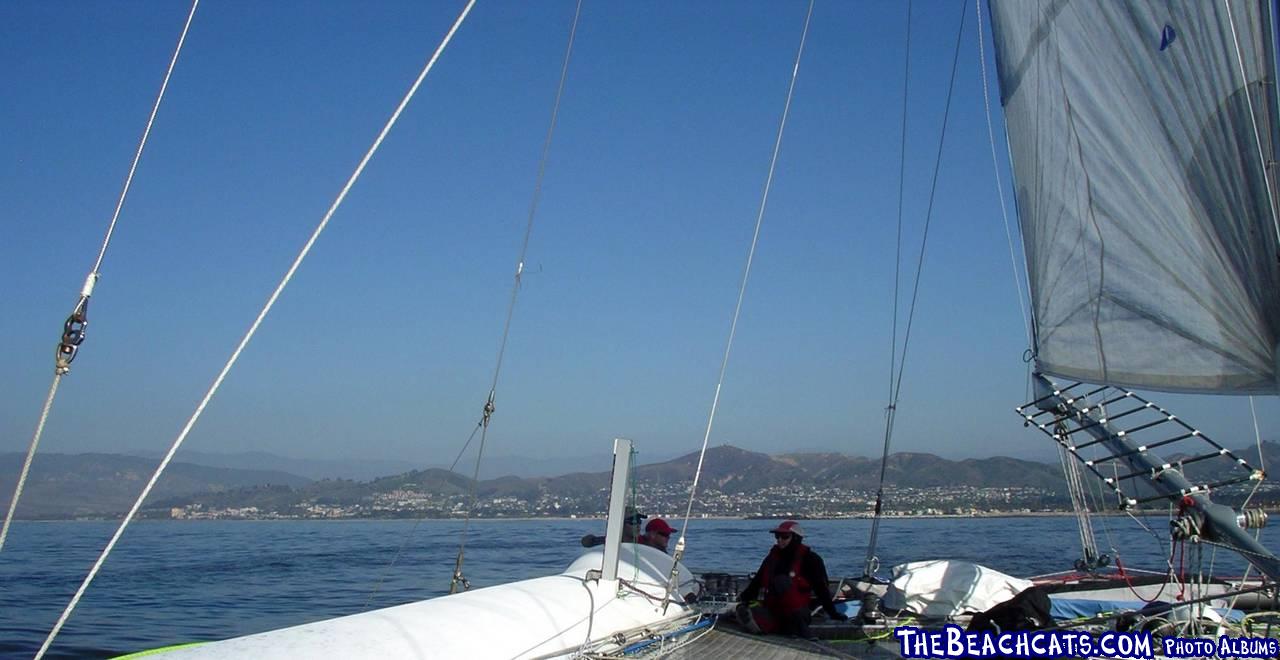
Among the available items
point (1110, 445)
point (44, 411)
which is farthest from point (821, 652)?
point (44, 411)

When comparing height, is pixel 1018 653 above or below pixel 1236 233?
below

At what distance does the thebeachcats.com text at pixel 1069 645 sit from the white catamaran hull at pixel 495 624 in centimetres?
228

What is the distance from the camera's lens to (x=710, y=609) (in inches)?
389

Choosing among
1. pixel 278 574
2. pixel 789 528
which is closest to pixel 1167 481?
pixel 789 528

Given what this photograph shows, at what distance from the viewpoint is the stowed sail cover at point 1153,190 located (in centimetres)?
684

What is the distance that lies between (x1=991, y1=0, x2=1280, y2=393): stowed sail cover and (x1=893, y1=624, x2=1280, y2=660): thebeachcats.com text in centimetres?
206

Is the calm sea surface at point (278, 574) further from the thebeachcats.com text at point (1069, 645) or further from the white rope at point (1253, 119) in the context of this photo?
the white rope at point (1253, 119)

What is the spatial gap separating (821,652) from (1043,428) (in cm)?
341

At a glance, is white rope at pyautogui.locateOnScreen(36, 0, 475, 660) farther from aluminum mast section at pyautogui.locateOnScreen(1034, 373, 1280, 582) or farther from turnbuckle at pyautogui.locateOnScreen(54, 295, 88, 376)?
aluminum mast section at pyautogui.locateOnScreen(1034, 373, 1280, 582)

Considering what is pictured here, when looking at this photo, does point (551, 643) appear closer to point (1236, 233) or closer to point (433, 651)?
point (433, 651)

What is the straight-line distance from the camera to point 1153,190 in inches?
307

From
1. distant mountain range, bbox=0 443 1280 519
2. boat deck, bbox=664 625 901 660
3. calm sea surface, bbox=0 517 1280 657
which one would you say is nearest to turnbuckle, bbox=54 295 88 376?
boat deck, bbox=664 625 901 660

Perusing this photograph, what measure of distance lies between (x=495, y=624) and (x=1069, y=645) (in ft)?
12.9

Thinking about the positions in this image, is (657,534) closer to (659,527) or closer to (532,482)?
(659,527)
